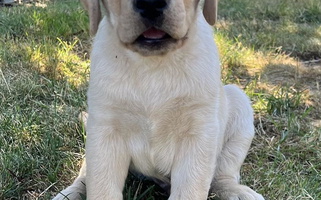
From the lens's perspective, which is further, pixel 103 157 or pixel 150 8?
pixel 103 157

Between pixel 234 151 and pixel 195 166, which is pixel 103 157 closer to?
pixel 195 166

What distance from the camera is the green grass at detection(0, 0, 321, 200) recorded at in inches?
105

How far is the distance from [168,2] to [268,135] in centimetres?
169

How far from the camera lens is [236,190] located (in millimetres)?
2504

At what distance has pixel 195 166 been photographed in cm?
222

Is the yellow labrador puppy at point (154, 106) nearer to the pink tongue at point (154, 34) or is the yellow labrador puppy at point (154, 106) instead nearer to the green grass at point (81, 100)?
the pink tongue at point (154, 34)

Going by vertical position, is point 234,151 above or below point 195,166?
below

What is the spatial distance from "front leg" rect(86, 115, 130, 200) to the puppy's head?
0.40 m

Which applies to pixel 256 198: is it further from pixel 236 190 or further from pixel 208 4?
pixel 208 4

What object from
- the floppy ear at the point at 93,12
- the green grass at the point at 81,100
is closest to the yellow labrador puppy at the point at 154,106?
the floppy ear at the point at 93,12

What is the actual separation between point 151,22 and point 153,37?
112 mm

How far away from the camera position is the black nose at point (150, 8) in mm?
1855

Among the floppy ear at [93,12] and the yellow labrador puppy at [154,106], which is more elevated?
the floppy ear at [93,12]

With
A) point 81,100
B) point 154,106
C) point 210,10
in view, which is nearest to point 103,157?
point 154,106
